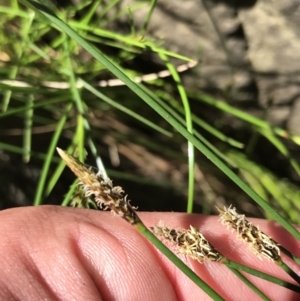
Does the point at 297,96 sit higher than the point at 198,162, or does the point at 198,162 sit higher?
the point at 297,96

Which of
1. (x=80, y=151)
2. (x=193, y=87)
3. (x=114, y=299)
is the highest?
(x=193, y=87)

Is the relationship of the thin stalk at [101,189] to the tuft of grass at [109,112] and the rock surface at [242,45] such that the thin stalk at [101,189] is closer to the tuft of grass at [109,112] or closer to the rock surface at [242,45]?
the tuft of grass at [109,112]

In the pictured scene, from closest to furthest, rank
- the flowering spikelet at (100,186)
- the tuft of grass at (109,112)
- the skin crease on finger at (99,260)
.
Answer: the flowering spikelet at (100,186), the skin crease on finger at (99,260), the tuft of grass at (109,112)

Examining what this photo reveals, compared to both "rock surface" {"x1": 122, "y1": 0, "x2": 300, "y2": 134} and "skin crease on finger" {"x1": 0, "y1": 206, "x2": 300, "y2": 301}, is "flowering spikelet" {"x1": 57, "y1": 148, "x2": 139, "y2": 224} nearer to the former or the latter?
"skin crease on finger" {"x1": 0, "y1": 206, "x2": 300, "y2": 301}

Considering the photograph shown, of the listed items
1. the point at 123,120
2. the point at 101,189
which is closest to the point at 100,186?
the point at 101,189

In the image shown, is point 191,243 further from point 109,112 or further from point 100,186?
point 109,112

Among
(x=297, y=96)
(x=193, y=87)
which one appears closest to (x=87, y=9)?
(x=193, y=87)

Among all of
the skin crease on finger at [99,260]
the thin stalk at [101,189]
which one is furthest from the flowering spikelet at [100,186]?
the skin crease on finger at [99,260]

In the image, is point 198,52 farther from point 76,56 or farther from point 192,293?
point 192,293
